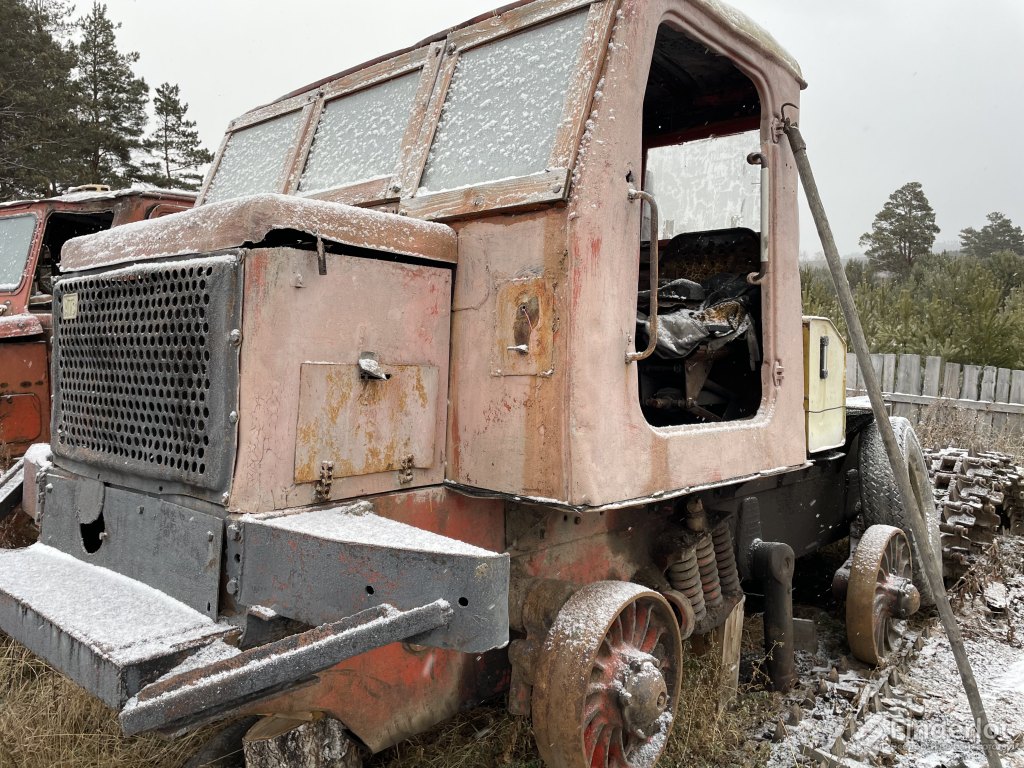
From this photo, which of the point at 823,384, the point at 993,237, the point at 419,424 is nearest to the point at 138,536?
the point at 419,424

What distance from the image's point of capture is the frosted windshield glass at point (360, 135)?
3076 mm

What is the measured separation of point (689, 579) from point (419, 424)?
142 centimetres

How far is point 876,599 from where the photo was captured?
4.04 m

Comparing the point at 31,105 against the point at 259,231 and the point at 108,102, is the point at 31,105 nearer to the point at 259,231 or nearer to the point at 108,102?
the point at 108,102

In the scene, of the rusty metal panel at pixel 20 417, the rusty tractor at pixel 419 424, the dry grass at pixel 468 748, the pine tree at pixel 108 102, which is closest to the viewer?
the rusty tractor at pixel 419 424

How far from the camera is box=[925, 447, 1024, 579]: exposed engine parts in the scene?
5070 millimetres

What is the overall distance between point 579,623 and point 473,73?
6.15 feet

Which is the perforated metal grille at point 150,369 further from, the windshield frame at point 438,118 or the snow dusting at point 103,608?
the windshield frame at point 438,118

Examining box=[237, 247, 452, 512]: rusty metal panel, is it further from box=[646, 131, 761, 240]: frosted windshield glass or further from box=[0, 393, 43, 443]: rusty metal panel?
box=[0, 393, 43, 443]: rusty metal panel

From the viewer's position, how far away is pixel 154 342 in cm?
230

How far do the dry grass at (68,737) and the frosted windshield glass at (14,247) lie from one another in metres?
3.75

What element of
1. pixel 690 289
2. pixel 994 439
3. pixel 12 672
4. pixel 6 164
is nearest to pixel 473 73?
pixel 690 289

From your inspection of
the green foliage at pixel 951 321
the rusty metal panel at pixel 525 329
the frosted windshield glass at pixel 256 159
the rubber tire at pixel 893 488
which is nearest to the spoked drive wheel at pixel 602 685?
the rusty metal panel at pixel 525 329

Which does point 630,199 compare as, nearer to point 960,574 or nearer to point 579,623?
point 579,623
